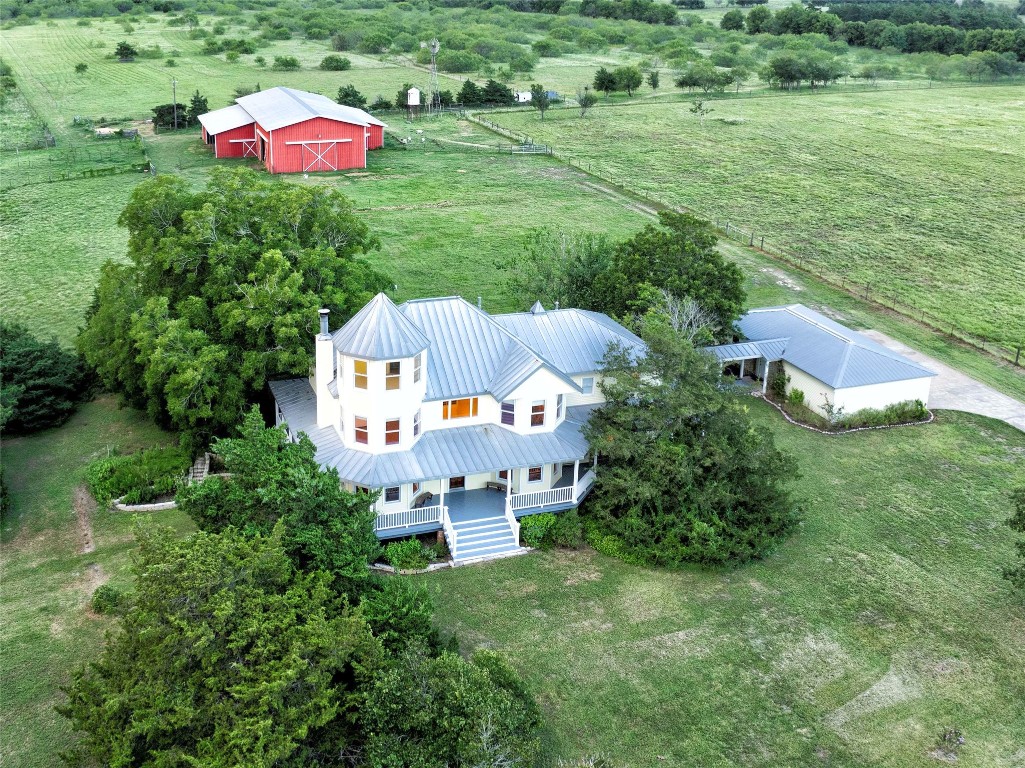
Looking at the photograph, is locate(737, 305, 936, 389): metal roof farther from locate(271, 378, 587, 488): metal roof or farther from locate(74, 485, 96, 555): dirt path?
locate(74, 485, 96, 555): dirt path

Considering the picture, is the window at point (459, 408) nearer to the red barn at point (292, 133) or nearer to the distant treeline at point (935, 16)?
the red barn at point (292, 133)

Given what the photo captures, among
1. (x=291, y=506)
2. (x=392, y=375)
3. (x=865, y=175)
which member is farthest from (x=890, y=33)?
(x=291, y=506)

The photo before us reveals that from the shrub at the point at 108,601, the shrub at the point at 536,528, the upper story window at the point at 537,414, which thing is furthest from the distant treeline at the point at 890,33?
the shrub at the point at 108,601

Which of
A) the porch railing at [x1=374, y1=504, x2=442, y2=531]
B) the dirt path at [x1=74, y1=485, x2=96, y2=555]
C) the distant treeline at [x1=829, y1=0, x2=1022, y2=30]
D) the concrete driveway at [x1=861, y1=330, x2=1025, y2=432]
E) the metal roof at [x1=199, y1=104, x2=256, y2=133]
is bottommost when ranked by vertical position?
the dirt path at [x1=74, y1=485, x2=96, y2=555]

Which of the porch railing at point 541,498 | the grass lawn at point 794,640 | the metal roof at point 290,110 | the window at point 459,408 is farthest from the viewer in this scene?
the metal roof at point 290,110

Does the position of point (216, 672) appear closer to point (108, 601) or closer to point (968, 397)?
point (108, 601)

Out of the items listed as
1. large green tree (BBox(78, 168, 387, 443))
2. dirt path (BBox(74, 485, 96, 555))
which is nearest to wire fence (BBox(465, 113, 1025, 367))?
large green tree (BBox(78, 168, 387, 443))

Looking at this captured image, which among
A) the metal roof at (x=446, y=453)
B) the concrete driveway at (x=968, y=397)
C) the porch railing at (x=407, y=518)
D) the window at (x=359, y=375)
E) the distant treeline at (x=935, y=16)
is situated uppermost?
the distant treeline at (x=935, y=16)
